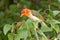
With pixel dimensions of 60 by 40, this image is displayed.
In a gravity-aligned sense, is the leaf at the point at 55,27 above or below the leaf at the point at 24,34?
above

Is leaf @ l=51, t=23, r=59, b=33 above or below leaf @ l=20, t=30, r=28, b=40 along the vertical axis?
above

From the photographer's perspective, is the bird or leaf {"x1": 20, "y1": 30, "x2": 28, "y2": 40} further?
the bird

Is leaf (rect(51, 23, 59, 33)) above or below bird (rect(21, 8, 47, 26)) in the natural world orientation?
above

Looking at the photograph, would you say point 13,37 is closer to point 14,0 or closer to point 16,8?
point 16,8

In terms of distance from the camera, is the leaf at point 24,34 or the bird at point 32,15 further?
the bird at point 32,15

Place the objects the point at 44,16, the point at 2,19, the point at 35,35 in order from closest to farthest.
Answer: the point at 35,35
the point at 44,16
the point at 2,19

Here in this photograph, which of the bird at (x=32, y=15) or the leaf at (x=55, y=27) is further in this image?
the bird at (x=32, y=15)

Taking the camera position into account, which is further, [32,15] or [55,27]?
[32,15]

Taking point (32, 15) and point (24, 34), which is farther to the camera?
point (32, 15)

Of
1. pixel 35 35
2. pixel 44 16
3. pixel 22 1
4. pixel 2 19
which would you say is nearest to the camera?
pixel 35 35

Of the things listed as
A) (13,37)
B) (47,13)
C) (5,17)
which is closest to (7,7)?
(5,17)

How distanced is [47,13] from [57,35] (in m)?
0.29

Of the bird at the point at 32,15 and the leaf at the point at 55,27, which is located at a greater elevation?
the leaf at the point at 55,27

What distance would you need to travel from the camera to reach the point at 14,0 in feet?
9.29
